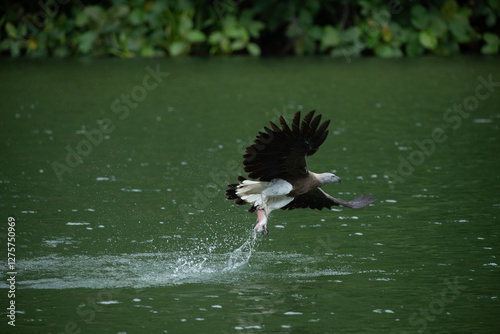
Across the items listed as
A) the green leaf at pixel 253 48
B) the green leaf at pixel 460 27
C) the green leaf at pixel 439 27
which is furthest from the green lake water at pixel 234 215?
the green leaf at pixel 253 48

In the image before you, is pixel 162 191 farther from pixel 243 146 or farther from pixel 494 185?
pixel 494 185

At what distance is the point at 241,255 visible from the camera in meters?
12.2

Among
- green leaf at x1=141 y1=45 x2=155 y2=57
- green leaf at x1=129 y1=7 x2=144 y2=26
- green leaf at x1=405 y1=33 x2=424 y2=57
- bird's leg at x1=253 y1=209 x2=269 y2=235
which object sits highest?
green leaf at x1=129 y1=7 x2=144 y2=26

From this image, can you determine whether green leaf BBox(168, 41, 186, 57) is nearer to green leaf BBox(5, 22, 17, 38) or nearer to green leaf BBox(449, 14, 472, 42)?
green leaf BBox(5, 22, 17, 38)

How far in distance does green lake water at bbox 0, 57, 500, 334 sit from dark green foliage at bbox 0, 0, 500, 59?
29.3ft

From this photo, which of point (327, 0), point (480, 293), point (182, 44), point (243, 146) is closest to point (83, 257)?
point (480, 293)

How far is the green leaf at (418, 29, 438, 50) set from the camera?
34.9 meters

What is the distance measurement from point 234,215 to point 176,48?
885 inches

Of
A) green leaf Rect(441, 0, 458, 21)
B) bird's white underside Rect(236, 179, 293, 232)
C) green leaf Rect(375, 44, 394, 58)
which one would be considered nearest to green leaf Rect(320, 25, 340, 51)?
green leaf Rect(375, 44, 394, 58)

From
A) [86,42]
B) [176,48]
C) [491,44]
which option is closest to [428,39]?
[491,44]

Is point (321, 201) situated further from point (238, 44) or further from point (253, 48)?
point (253, 48)

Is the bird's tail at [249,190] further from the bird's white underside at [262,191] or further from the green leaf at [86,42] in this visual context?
the green leaf at [86,42]

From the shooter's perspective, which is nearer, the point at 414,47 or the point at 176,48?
the point at 414,47

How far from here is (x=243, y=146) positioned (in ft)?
62.0
